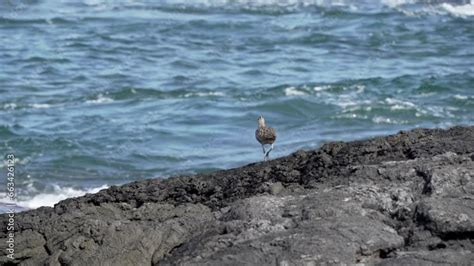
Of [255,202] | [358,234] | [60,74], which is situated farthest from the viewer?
[60,74]

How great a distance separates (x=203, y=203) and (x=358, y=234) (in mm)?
1715

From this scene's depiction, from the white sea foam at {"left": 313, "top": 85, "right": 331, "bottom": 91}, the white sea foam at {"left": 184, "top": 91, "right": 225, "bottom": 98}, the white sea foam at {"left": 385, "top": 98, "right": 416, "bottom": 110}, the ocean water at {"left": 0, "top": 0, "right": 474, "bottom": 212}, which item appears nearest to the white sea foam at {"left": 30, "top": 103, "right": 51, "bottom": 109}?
the ocean water at {"left": 0, "top": 0, "right": 474, "bottom": 212}

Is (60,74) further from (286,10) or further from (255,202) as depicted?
(255,202)

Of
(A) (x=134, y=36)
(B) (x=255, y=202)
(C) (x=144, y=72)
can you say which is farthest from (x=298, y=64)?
(B) (x=255, y=202)

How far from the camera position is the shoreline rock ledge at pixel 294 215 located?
20.2ft

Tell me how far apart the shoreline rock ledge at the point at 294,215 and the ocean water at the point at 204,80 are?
5846 mm

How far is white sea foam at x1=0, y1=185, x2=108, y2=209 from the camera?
1327 cm

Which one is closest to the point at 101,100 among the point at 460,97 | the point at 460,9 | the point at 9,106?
the point at 9,106

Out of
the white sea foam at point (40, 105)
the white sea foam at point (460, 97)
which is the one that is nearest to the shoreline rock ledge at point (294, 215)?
the white sea foam at point (460, 97)

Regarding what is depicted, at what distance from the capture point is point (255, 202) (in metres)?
6.76

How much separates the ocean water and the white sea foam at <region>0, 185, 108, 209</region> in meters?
0.03

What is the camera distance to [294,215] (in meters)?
6.52

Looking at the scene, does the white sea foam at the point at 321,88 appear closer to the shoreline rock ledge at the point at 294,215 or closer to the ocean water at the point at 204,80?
the ocean water at the point at 204,80

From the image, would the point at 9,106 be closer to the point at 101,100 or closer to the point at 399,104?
the point at 101,100
